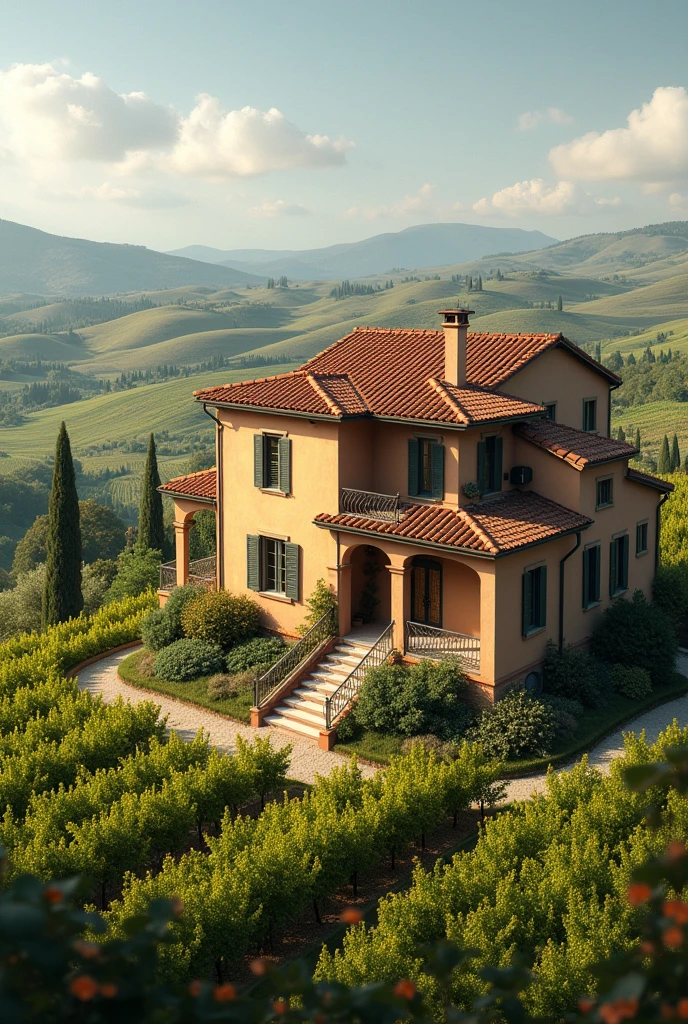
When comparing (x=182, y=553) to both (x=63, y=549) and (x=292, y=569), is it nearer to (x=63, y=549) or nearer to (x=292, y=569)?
(x=292, y=569)

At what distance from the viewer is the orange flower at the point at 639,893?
13.3ft

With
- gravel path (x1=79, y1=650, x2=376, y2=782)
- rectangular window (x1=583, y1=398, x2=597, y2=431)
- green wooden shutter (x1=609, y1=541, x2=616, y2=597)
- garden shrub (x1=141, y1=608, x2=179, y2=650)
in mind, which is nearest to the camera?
gravel path (x1=79, y1=650, x2=376, y2=782)

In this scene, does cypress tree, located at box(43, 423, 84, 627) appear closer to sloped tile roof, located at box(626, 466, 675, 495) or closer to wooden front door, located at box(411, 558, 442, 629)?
wooden front door, located at box(411, 558, 442, 629)

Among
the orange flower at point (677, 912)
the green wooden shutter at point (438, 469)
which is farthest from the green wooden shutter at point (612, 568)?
the orange flower at point (677, 912)

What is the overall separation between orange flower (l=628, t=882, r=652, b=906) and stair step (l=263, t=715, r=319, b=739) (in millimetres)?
21982

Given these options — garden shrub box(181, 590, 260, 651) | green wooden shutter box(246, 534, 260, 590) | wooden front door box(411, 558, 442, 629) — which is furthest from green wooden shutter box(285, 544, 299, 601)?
wooden front door box(411, 558, 442, 629)

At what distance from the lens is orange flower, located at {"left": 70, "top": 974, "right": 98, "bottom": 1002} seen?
13.7ft

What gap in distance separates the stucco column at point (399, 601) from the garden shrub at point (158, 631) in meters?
8.25

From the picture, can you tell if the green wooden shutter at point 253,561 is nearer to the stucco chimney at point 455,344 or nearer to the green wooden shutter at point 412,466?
the green wooden shutter at point 412,466

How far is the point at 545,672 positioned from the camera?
26781mm

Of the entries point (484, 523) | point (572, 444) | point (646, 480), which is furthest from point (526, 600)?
point (646, 480)

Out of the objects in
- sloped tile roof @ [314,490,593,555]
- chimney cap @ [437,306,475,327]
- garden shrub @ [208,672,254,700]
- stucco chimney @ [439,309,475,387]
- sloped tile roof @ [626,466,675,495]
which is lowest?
garden shrub @ [208,672,254,700]

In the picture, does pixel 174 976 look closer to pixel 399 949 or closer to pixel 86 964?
pixel 399 949

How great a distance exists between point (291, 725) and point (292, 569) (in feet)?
16.6
